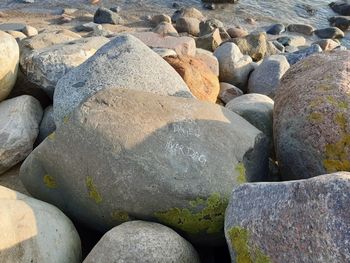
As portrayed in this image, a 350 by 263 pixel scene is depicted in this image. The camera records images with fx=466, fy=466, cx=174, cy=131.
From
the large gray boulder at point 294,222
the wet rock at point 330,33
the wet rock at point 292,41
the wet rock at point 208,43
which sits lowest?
the wet rock at point 330,33

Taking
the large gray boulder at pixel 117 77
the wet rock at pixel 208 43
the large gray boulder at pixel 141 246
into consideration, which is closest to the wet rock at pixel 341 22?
the wet rock at pixel 208 43

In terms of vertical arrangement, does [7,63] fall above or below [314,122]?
below

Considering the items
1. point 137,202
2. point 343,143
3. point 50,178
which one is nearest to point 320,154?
point 343,143

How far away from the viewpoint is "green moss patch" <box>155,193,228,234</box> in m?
3.12

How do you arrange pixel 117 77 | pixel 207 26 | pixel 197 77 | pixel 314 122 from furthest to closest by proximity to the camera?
pixel 207 26, pixel 197 77, pixel 117 77, pixel 314 122

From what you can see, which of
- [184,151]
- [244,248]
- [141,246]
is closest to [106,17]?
[184,151]

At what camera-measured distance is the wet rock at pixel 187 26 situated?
44.2ft

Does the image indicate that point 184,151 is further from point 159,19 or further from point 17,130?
point 159,19

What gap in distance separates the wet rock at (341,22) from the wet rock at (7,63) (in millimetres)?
13809

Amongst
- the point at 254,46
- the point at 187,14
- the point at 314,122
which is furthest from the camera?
the point at 187,14

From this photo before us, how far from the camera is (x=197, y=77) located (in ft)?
17.2

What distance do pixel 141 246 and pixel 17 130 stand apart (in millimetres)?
2172

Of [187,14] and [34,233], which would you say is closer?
[34,233]

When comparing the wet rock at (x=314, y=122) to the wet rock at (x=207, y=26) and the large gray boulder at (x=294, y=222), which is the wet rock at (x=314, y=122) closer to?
the large gray boulder at (x=294, y=222)
